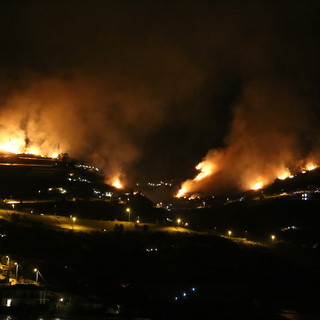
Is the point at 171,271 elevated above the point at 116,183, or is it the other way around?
the point at 116,183

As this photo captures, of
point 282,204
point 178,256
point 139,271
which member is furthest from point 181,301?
point 282,204

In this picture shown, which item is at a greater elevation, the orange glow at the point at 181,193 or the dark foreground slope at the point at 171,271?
the orange glow at the point at 181,193

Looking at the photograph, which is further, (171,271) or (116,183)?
(116,183)

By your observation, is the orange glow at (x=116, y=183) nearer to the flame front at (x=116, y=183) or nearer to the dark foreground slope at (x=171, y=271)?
the flame front at (x=116, y=183)

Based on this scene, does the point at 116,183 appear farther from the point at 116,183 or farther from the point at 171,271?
the point at 171,271

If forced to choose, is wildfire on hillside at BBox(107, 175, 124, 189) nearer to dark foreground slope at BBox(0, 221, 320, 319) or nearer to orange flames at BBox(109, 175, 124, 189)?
orange flames at BBox(109, 175, 124, 189)

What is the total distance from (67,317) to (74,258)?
8.16 metres

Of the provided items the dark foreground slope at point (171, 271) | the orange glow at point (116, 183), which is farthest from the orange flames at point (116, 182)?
the dark foreground slope at point (171, 271)

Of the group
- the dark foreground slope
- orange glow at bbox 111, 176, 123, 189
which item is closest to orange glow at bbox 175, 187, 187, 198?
orange glow at bbox 111, 176, 123, 189

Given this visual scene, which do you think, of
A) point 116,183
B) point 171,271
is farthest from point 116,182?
point 171,271

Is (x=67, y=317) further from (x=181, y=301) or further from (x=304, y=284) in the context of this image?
(x=304, y=284)

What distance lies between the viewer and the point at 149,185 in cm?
6706

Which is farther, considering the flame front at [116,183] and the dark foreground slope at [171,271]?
the flame front at [116,183]

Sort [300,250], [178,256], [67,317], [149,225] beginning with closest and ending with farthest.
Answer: [67,317], [178,256], [300,250], [149,225]
